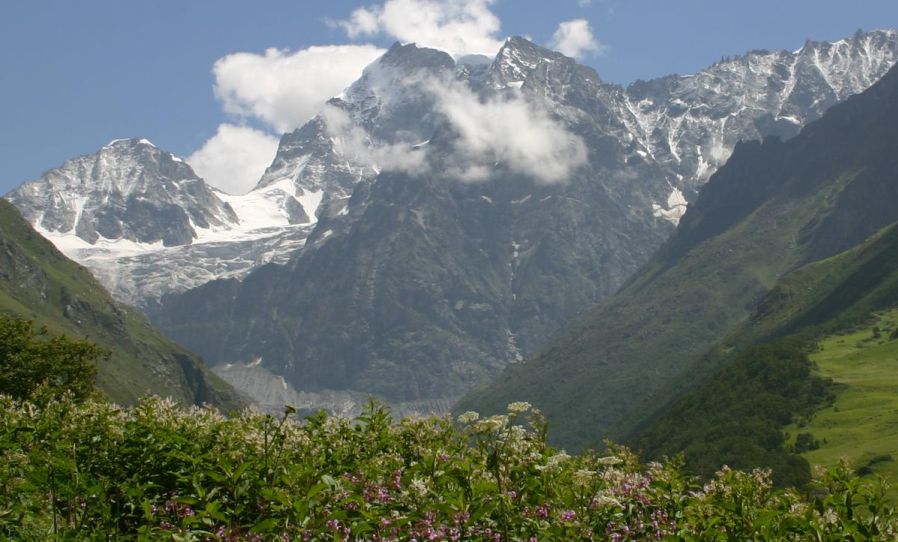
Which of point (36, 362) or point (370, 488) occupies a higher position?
point (36, 362)

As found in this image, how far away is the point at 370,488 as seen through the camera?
12.9 metres

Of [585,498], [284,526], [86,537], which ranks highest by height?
[585,498]

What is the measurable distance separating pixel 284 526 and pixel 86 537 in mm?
4423

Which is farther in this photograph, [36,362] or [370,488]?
[36,362]

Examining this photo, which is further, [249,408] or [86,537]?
[249,408]

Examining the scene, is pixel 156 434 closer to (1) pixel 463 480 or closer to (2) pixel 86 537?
(2) pixel 86 537

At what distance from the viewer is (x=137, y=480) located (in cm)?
1448

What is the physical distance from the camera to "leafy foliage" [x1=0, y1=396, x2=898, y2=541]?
418 inches

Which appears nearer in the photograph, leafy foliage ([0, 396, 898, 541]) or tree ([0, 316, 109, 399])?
leafy foliage ([0, 396, 898, 541])

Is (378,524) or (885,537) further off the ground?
(885,537)

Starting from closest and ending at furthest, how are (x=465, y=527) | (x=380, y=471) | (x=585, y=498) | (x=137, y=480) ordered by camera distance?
(x=465, y=527)
(x=585, y=498)
(x=380, y=471)
(x=137, y=480)

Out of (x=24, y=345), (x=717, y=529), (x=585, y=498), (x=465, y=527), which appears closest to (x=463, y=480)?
(x=465, y=527)

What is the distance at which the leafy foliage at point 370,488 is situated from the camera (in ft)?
34.8

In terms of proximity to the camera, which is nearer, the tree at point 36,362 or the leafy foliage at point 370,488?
the leafy foliage at point 370,488
